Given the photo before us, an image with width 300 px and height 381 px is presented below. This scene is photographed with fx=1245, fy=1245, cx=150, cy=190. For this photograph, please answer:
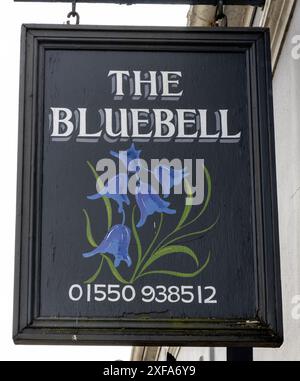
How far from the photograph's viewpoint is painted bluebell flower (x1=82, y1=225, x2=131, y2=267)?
641 cm

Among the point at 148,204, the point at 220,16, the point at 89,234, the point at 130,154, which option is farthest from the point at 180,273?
the point at 220,16

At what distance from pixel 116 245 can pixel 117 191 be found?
0.31 m

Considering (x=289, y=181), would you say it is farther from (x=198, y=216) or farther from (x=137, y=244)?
(x=137, y=244)

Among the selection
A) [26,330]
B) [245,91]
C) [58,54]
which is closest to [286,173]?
[245,91]

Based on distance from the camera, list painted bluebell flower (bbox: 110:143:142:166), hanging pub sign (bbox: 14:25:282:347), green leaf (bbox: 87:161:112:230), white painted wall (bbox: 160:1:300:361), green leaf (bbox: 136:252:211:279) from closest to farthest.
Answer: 1. hanging pub sign (bbox: 14:25:282:347)
2. green leaf (bbox: 136:252:211:279)
3. green leaf (bbox: 87:161:112:230)
4. painted bluebell flower (bbox: 110:143:142:166)
5. white painted wall (bbox: 160:1:300:361)

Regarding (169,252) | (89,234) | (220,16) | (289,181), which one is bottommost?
(169,252)

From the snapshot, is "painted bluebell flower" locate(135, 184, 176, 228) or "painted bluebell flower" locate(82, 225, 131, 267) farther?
"painted bluebell flower" locate(135, 184, 176, 228)

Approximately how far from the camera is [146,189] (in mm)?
6582

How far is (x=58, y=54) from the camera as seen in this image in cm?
696

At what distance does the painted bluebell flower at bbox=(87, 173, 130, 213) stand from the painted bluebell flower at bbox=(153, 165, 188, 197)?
0.18 metres

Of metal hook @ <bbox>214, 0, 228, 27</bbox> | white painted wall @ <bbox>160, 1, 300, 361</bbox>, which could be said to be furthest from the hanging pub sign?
white painted wall @ <bbox>160, 1, 300, 361</bbox>
